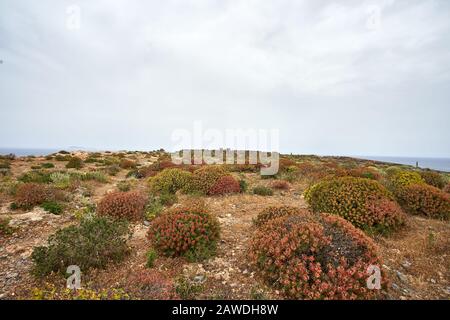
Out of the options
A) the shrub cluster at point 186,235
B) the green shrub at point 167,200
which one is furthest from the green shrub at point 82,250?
the green shrub at point 167,200

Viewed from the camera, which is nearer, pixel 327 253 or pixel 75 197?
pixel 327 253

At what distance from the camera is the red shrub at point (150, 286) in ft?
13.3

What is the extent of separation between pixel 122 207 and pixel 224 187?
15.9ft

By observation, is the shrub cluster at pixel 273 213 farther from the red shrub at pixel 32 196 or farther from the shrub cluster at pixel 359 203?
the red shrub at pixel 32 196

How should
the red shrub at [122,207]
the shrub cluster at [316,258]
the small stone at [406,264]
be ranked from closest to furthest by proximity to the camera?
the shrub cluster at [316,258]
the small stone at [406,264]
the red shrub at [122,207]

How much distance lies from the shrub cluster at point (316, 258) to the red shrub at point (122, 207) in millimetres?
4607

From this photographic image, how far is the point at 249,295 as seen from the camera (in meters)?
4.27

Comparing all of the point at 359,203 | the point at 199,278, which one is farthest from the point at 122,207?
the point at 359,203

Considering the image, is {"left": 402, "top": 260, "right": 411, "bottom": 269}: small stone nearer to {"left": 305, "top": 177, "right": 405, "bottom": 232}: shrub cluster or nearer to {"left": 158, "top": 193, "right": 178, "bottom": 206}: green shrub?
{"left": 305, "top": 177, "right": 405, "bottom": 232}: shrub cluster

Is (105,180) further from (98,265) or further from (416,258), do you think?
(416,258)

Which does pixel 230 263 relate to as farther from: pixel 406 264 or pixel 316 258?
pixel 406 264
